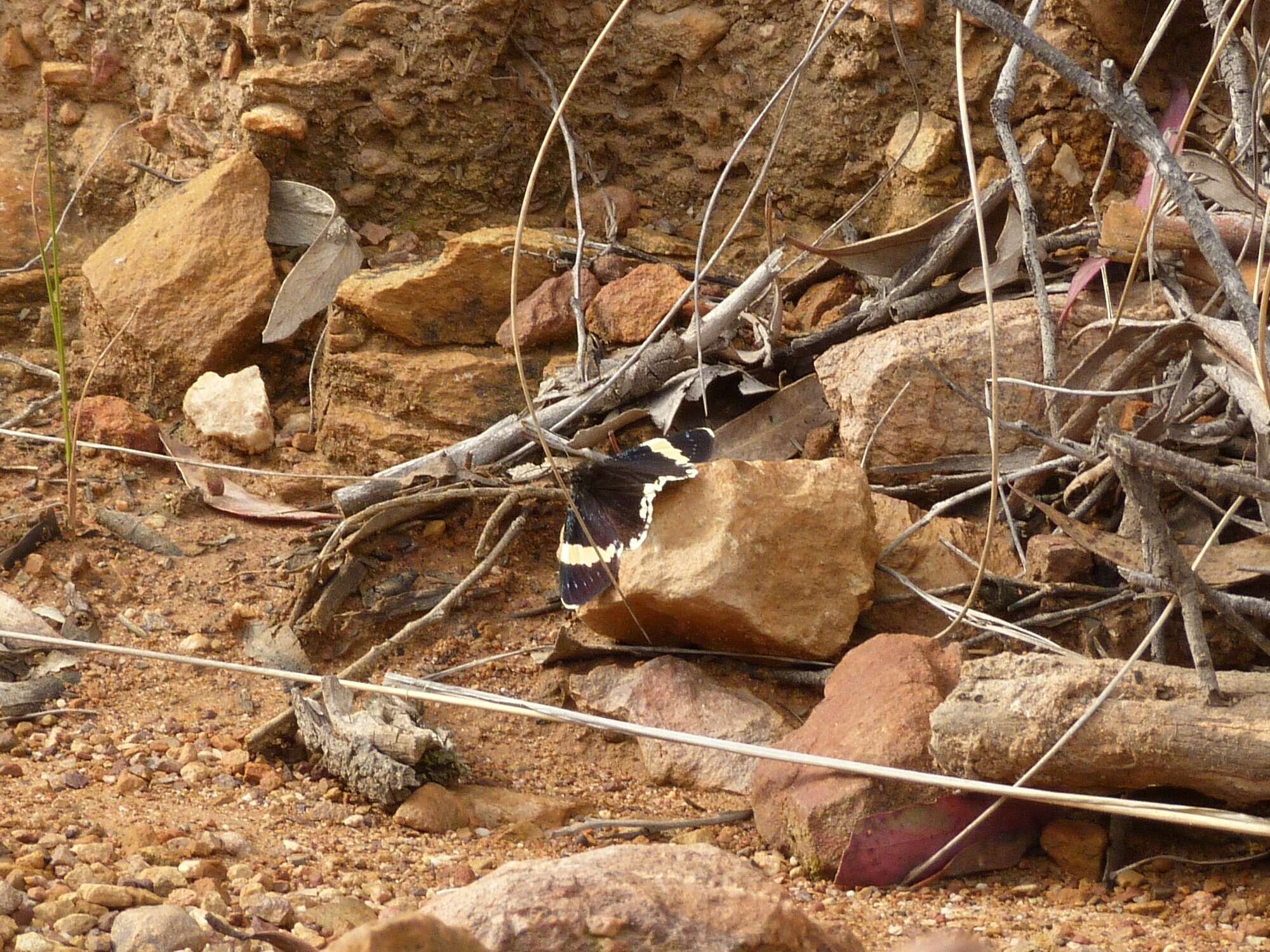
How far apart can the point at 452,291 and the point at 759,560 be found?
143 centimetres

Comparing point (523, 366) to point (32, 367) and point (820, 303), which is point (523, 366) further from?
point (32, 367)

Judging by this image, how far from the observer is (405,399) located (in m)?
3.29

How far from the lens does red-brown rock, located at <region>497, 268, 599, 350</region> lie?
129 inches

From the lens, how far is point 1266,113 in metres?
2.82

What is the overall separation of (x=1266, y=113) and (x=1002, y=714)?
1.78 meters

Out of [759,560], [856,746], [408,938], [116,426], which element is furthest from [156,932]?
[116,426]

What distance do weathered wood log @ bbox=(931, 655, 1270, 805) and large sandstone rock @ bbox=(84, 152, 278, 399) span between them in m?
2.44

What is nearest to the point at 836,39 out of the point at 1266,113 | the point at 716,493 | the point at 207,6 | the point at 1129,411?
the point at 1266,113

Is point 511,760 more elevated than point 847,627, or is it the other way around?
point 847,627

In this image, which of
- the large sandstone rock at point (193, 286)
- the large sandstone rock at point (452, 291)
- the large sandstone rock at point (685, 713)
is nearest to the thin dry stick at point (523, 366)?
the large sandstone rock at point (685, 713)

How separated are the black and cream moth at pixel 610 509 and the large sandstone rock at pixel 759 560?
28 mm

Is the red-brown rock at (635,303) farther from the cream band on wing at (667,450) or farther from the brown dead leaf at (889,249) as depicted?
the cream band on wing at (667,450)

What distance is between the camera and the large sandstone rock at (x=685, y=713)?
2264 millimetres

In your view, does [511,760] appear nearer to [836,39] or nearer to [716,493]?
[716,493]
